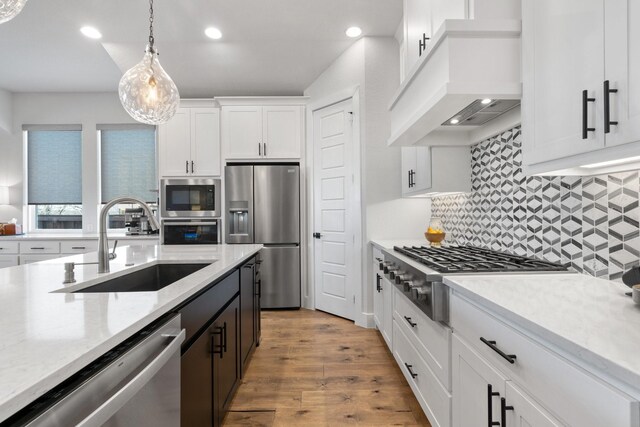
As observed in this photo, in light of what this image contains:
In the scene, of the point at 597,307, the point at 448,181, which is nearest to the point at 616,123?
the point at 597,307

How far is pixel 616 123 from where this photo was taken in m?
0.93

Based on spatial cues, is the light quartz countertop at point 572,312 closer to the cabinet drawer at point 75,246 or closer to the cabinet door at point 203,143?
the cabinet door at point 203,143

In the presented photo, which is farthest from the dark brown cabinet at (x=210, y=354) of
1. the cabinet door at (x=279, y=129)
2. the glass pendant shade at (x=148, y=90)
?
the cabinet door at (x=279, y=129)

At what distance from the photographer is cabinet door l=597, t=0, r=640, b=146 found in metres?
0.88

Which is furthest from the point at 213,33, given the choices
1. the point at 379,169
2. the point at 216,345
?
the point at 216,345

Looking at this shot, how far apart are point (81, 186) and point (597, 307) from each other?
610 cm

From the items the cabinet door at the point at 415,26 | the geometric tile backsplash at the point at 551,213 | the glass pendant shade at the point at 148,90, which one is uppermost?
the cabinet door at the point at 415,26

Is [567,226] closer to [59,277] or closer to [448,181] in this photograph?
[448,181]

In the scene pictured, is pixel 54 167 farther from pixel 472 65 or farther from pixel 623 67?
pixel 623 67

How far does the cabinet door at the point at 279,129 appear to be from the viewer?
4.42 m

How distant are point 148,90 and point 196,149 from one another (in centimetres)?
211

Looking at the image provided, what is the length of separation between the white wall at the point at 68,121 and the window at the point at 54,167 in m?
0.11

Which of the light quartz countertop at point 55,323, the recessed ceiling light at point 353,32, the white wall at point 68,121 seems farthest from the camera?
the white wall at point 68,121

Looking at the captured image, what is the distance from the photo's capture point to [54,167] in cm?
520
